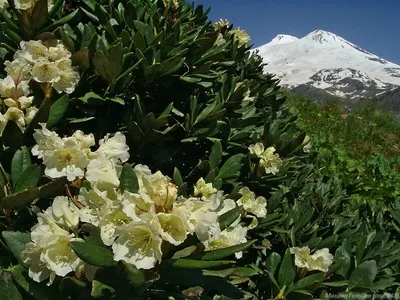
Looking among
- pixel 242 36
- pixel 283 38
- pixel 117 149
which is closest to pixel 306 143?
pixel 242 36

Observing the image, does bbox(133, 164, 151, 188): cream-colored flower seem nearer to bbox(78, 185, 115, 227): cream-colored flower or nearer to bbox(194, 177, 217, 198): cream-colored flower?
bbox(78, 185, 115, 227): cream-colored flower

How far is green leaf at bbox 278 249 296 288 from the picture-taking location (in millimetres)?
1820

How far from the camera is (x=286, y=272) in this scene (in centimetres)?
182

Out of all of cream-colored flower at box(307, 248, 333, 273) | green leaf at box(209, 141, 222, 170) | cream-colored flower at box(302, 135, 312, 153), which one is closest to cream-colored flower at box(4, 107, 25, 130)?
green leaf at box(209, 141, 222, 170)

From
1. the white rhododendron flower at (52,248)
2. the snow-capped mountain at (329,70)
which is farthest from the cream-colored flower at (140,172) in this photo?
the snow-capped mountain at (329,70)

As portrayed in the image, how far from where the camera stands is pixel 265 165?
6.73ft

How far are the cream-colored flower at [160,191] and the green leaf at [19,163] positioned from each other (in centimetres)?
51

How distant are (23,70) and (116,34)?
0.43m

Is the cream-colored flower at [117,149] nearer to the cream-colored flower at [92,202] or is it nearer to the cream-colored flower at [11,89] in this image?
the cream-colored flower at [92,202]

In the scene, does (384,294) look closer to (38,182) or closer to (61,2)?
(38,182)

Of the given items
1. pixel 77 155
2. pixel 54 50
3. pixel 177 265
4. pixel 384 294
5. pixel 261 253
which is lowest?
pixel 384 294

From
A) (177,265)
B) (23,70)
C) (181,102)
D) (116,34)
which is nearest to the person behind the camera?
(177,265)

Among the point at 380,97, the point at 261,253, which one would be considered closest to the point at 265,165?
the point at 261,253

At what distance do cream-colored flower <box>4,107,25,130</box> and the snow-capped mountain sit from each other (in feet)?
25.1
